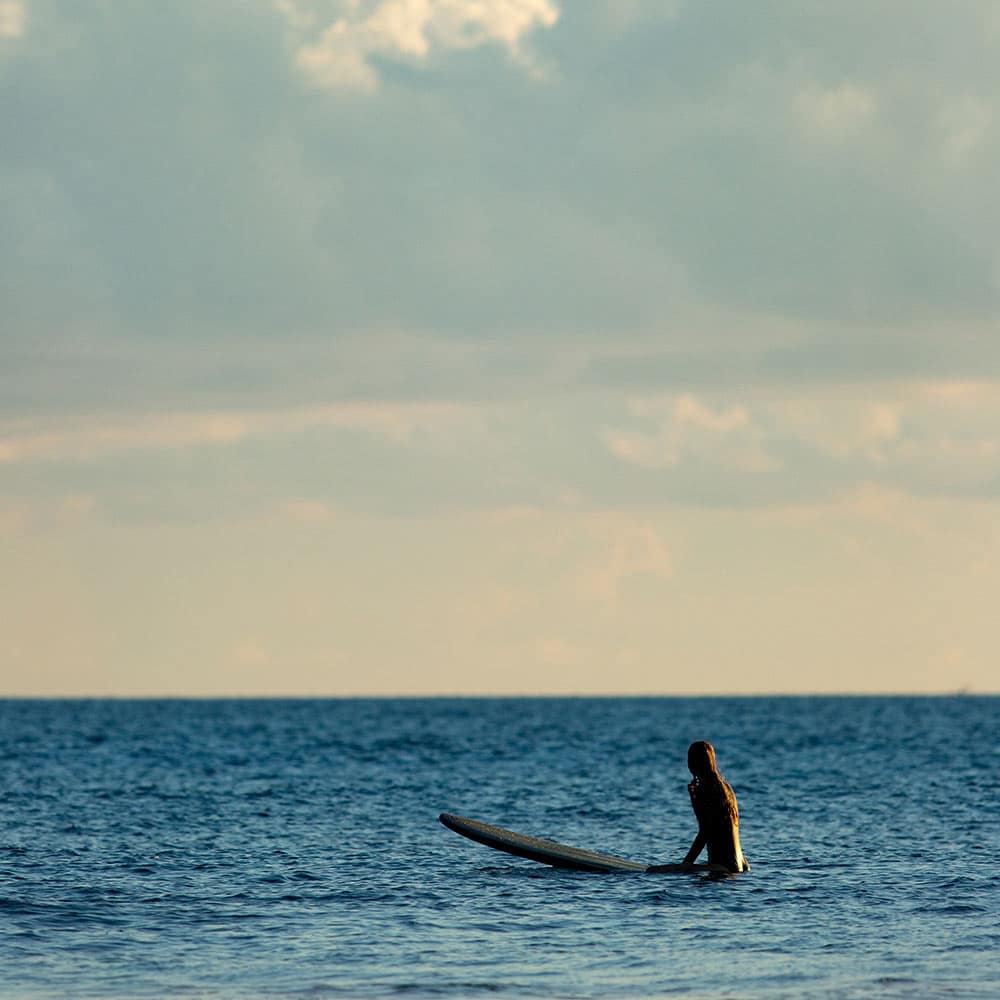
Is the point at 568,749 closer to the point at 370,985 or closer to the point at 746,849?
the point at 746,849

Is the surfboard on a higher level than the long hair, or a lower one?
lower

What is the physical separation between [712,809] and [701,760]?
0.80 m

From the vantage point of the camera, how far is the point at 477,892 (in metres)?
24.4

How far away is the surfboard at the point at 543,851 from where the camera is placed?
26.0 metres

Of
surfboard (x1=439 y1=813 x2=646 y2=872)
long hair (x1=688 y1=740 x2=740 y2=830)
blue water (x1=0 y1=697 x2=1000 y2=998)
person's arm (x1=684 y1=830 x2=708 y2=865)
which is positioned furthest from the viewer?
surfboard (x1=439 y1=813 x2=646 y2=872)

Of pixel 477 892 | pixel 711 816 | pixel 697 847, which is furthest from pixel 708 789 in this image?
pixel 477 892

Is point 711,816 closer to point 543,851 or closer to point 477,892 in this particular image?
point 477,892

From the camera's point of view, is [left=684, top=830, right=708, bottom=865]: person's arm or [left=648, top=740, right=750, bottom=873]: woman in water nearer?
[left=648, top=740, right=750, bottom=873]: woman in water

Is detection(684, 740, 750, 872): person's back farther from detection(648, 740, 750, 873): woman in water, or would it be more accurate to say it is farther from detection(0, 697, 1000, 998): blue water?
detection(0, 697, 1000, 998): blue water

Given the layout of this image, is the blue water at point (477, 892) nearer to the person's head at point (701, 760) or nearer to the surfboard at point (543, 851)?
the surfboard at point (543, 851)

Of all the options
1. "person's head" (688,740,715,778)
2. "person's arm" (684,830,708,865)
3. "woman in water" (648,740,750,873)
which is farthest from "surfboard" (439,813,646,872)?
"person's head" (688,740,715,778)

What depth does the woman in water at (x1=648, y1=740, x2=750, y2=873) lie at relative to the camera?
928 inches


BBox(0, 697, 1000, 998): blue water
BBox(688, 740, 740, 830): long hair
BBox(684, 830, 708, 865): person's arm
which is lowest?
BBox(0, 697, 1000, 998): blue water

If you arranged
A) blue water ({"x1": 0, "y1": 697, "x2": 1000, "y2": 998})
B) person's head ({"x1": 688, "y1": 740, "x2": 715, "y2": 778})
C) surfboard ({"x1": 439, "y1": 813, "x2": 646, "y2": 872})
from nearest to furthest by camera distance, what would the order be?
blue water ({"x1": 0, "y1": 697, "x2": 1000, "y2": 998}), person's head ({"x1": 688, "y1": 740, "x2": 715, "y2": 778}), surfboard ({"x1": 439, "y1": 813, "x2": 646, "y2": 872})
